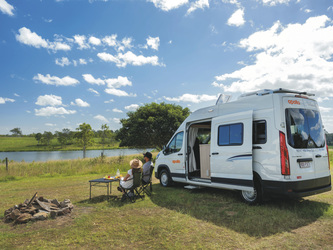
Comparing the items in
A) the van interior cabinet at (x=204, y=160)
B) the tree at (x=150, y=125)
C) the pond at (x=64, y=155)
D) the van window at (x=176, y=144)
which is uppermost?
the tree at (x=150, y=125)

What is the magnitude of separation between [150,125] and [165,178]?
469 inches

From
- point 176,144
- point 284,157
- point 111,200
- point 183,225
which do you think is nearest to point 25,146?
point 176,144

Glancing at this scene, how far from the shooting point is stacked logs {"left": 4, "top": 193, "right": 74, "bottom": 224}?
4656 millimetres

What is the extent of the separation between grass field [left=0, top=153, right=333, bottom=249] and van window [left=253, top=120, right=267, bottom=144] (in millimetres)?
1529

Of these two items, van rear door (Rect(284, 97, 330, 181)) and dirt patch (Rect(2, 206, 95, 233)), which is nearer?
dirt patch (Rect(2, 206, 95, 233))

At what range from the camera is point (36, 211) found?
16.2 feet

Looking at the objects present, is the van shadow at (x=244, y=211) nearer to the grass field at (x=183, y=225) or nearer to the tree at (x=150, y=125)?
the grass field at (x=183, y=225)

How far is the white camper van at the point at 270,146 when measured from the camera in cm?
477

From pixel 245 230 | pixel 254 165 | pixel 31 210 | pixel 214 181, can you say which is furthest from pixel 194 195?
pixel 31 210

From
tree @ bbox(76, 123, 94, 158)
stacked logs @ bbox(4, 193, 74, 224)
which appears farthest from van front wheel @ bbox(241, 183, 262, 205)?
tree @ bbox(76, 123, 94, 158)

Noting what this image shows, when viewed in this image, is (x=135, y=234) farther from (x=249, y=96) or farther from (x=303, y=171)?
(x=249, y=96)

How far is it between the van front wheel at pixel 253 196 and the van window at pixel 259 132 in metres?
1.03

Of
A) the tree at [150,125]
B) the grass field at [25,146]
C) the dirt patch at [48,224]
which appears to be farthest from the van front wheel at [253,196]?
the grass field at [25,146]

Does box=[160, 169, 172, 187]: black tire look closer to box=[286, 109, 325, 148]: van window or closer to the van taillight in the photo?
the van taillight
